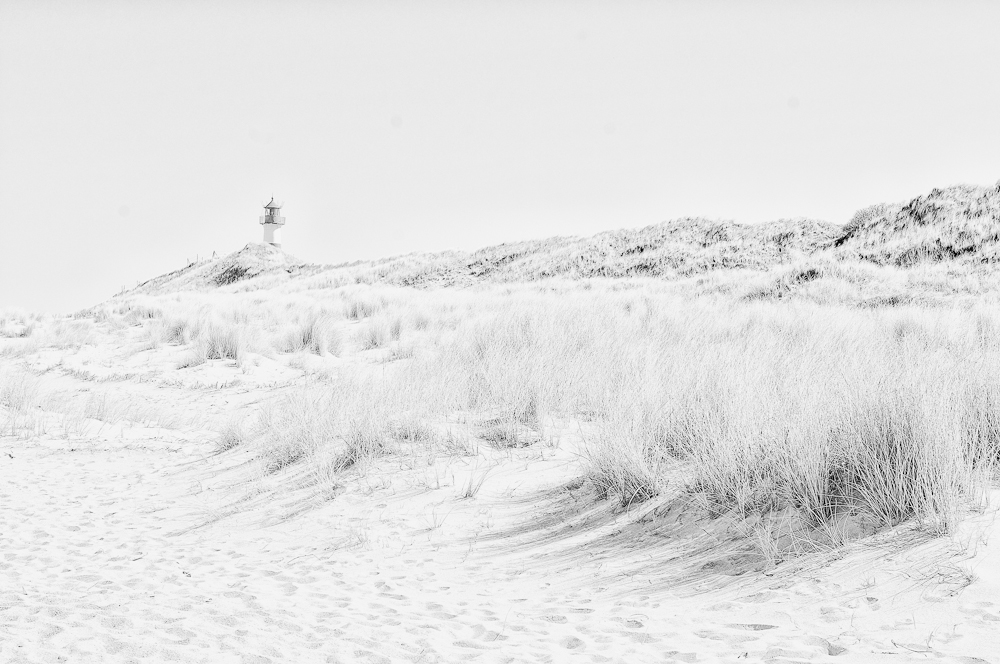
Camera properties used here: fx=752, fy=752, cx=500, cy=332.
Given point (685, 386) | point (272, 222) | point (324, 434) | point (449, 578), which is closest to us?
point (449, 578)

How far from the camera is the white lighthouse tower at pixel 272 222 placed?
6325cm

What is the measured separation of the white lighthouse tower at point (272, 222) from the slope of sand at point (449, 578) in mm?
60119

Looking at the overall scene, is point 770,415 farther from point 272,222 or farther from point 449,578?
point 272,222

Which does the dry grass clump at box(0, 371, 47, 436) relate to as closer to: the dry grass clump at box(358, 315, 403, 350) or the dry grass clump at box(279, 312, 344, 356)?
the dry grass clump at box(279, 312, 344, 356)

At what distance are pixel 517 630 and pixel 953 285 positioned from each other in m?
15.6

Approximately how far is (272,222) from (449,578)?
63478 millimetres

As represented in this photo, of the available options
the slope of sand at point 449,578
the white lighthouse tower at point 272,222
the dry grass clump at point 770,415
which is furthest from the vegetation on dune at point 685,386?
the white lighthouse tower at point 272,222

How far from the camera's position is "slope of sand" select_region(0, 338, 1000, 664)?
2871 millimetres

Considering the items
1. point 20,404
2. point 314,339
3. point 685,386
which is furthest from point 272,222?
point 685,386

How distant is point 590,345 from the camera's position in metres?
9.13

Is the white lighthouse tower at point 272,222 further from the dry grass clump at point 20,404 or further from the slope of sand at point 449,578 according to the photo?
the slope of sand at point 449,578

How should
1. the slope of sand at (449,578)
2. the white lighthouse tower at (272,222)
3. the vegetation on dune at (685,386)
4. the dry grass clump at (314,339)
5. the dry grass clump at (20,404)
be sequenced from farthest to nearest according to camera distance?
the white lighthouse tower at (272,222) < the dry grass clump at (314,339) < the dry grass clump at (20,404) < the vegetation on dune at (685,386) < the slope of sand at (449,578)

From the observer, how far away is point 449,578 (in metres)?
3.84

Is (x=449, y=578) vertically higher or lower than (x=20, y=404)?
lower
